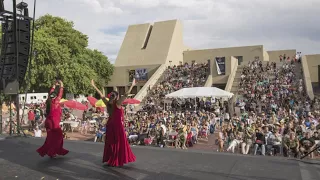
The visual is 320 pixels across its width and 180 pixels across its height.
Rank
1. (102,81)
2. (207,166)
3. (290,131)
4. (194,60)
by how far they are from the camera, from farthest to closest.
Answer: (194,60), (102,81), (290,131), (207,166)

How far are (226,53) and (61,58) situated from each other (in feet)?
54.5

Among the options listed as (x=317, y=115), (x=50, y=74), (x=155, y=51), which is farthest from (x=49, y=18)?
(x=317, y=115)

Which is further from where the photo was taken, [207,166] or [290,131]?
[290,131]

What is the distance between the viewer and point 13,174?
16.9 feet

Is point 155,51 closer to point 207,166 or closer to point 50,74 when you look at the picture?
point 50,74

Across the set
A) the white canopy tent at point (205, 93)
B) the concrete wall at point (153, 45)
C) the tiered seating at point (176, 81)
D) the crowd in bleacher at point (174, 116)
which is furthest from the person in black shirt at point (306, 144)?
the concrete wall at point (153, 45)

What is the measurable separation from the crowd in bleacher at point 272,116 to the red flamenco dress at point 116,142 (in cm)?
472

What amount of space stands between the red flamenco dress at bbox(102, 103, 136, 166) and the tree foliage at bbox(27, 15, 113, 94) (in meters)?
18.8

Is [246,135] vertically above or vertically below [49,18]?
below

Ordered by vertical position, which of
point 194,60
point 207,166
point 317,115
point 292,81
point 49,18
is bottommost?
point 207,166

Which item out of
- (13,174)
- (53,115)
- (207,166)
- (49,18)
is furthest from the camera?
(49,18)

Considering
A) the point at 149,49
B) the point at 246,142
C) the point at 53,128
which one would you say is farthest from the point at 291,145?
the point at 149,49

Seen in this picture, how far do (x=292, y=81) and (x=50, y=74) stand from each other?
1769cm

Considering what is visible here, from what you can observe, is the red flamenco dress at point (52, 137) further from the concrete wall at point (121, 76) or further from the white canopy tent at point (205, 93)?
the concrete wall at point (121, 76)
